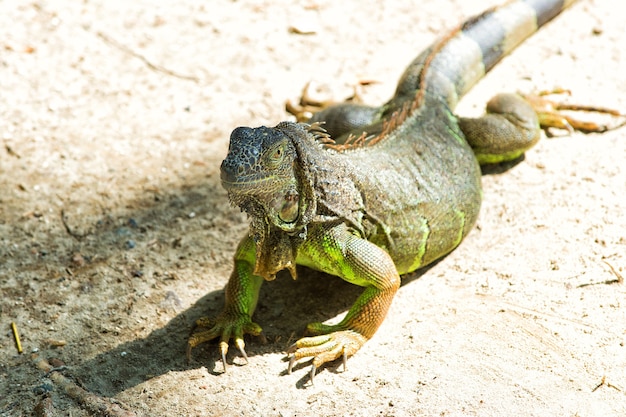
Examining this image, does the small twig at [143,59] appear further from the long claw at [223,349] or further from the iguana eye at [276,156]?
the long claw at [223,349]

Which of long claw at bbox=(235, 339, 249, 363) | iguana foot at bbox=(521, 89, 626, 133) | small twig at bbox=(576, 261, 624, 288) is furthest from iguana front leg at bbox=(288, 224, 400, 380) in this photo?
iguana foot at bbox=(521, 89, 626, 133)

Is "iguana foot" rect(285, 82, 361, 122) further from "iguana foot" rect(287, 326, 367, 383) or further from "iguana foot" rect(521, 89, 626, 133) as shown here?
"iguana foot" rect(287, 326, 367, 383)

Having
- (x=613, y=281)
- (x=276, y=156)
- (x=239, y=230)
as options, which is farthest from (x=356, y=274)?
(x=613, y=281)

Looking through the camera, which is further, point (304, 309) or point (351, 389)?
point (304, 309)

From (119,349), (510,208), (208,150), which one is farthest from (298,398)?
(208,150)

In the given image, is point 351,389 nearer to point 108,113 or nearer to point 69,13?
point 108,113

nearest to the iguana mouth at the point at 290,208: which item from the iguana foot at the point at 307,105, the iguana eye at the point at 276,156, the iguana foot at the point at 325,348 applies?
the iguana eye at the point at 276,156

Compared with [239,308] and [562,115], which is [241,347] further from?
[562,115]
